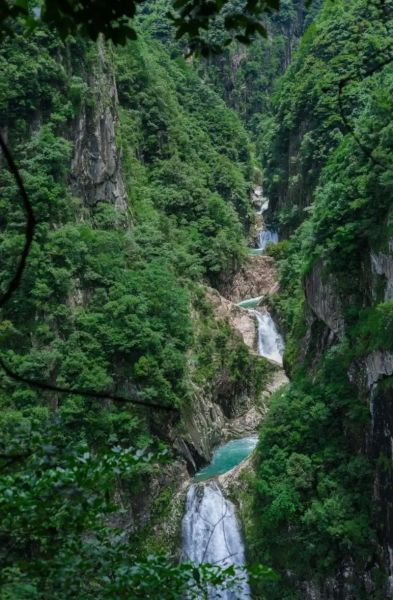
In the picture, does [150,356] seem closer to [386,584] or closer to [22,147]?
[22,147]

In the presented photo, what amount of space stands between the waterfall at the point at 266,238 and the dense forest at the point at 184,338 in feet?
7.15

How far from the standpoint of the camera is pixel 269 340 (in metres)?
27.0

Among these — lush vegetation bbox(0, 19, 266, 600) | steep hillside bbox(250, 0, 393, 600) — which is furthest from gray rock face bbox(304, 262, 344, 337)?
lush vegetation bbox(0, 19, 266, 600)

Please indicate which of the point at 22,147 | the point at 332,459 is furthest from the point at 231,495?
the point at 22,147

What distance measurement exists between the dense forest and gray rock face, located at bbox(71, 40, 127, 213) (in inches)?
4.5

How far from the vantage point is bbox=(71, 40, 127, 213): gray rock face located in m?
23.5

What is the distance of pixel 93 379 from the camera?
693 inches

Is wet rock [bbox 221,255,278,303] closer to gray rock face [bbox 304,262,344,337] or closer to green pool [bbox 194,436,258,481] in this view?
green pool [bbox 194,436,258,481]

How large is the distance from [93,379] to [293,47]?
5745 cm

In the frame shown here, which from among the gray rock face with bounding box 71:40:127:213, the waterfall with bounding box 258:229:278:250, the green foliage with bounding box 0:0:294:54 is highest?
the gray rock face with bounding box 71:40:127:213

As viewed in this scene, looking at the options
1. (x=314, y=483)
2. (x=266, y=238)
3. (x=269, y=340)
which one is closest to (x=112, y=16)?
(x=314, y=483)

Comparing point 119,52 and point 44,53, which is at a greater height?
point 119,52

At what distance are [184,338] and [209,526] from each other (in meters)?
7.36

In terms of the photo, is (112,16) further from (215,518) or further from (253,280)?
(253,280)
